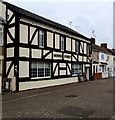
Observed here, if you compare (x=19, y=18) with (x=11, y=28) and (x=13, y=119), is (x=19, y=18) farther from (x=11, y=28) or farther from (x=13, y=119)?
(x=13, y=119)

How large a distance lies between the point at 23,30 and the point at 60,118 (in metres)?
10.7

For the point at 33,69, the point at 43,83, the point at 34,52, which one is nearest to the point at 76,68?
the point at 43,83

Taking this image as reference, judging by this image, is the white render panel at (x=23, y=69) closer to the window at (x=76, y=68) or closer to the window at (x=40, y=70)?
the window at (x=40, y=70)

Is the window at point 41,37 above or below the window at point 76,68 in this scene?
above

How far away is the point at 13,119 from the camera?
7238 mm

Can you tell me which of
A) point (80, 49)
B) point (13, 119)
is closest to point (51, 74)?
point (80, 49)

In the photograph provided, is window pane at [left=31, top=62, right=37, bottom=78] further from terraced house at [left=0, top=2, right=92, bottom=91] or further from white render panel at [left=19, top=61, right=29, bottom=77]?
white render panel at [left=19, top=61, right=29, bottom=77]

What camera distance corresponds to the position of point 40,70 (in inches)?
733

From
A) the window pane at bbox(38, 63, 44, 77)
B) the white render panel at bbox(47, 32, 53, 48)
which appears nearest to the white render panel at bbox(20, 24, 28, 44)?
the window pane at bbox(38, 63, 44, 77)

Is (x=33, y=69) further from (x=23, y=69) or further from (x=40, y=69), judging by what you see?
(x=23, y=69)

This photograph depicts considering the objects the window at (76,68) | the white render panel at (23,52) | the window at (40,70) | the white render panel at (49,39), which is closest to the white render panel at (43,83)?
the window at (40,70)

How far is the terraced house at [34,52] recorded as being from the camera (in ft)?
52.1

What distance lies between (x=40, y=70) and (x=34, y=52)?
2033 mm

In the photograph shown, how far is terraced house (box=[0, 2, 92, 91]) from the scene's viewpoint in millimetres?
15867
